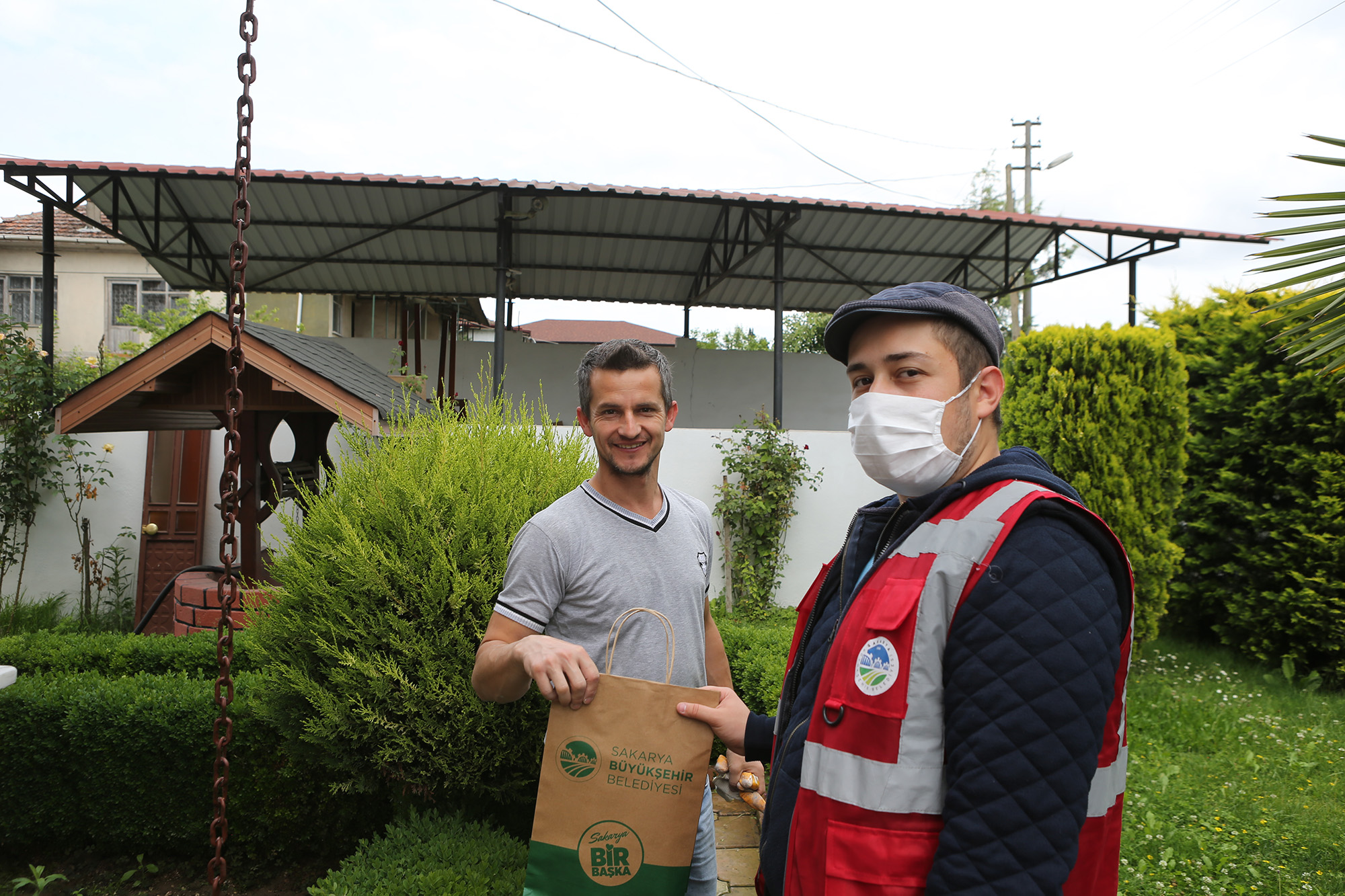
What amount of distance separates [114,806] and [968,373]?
15.6ft

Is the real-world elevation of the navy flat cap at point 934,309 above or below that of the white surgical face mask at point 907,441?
above

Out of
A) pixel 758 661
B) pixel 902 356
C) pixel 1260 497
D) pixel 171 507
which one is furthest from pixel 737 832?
pixel 171 507

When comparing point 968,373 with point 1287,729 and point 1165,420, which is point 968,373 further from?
point 1165,420

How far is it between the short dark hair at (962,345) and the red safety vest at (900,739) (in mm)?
248

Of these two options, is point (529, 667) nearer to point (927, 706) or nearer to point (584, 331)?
point (927, 706)

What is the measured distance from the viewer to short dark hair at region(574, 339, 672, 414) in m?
2.20

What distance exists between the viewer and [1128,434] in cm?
646

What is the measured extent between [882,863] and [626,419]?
1.34m

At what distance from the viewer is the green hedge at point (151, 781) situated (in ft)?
12.2

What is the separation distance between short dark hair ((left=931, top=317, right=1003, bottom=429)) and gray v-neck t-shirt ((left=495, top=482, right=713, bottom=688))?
108 cm

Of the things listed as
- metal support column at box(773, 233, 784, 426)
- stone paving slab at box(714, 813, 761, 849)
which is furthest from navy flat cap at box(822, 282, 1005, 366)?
metal support column at box(773, 233, 784, 426)

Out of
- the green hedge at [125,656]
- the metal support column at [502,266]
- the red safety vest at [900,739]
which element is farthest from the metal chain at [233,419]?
the metal support column at [502,266]

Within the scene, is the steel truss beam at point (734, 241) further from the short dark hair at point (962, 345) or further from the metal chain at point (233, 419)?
the short dark hair at point (962, 345)

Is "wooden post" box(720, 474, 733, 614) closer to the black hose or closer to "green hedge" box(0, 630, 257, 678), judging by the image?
the black hose
